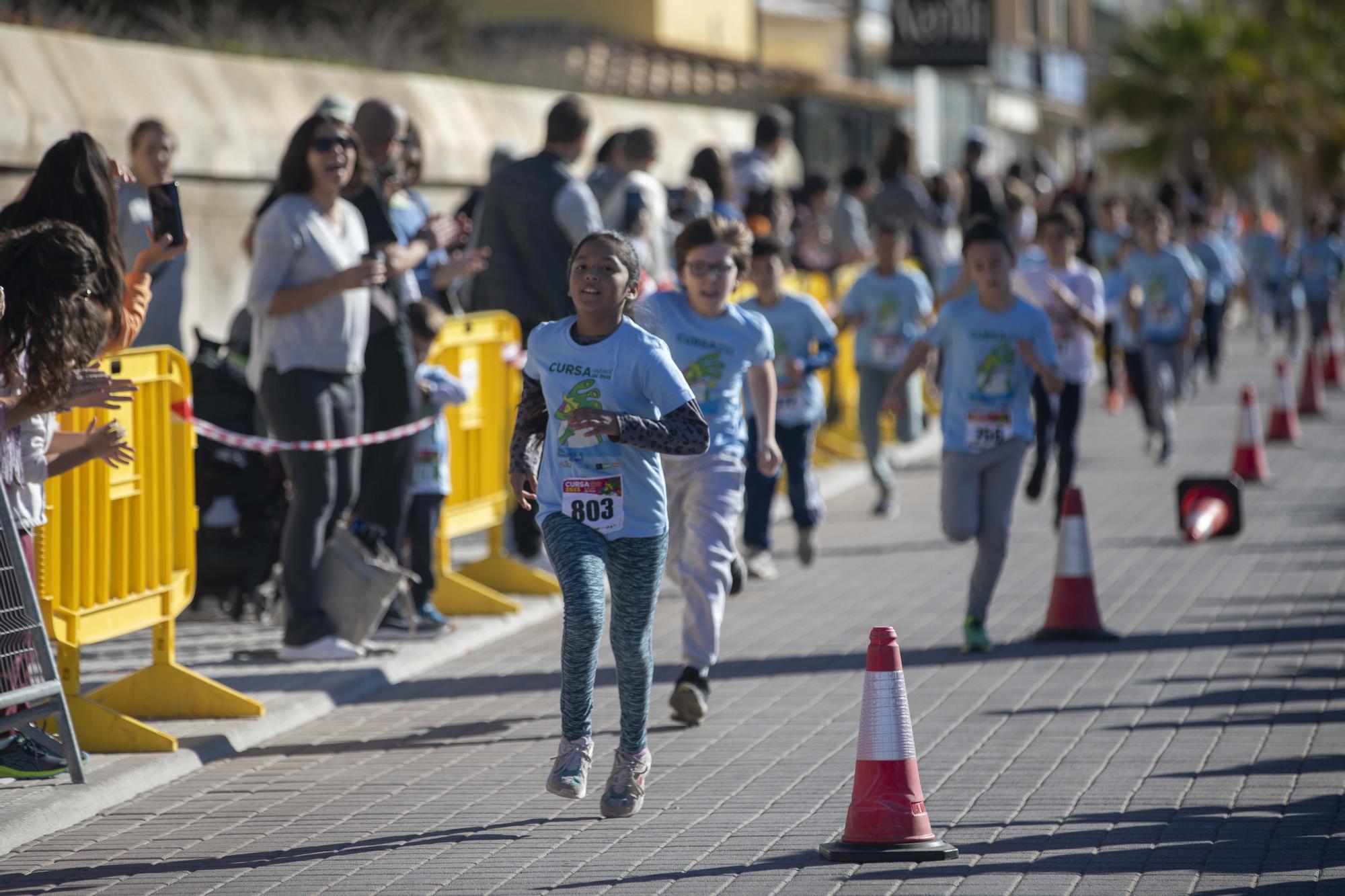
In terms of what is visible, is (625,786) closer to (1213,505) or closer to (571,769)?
(571,769)

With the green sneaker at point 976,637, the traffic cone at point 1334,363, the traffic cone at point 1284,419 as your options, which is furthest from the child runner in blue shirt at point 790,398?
the traffic cone at point 1334,363

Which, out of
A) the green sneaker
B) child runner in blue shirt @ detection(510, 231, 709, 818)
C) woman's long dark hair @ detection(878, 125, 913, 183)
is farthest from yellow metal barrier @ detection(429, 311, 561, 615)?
woman's long dark hair @ detection(878, 125, 913, 183)

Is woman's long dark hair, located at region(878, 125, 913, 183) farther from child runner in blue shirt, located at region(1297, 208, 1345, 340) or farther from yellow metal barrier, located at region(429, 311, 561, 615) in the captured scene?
yellow metal barrier, located at region(429, 311, 561, 615)

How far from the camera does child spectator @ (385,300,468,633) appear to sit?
33.1 ft

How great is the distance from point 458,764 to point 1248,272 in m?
24.6

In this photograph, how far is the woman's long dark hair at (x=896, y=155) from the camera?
1891cm

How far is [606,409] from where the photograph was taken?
21.8 ft

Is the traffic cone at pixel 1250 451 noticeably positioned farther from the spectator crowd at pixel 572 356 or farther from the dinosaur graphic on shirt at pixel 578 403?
the dinosaur graphic on shirt at pixel 578 403

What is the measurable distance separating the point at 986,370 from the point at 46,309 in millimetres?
4376

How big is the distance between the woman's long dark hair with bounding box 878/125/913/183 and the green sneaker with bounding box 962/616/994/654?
9.90 metres

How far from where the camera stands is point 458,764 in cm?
751

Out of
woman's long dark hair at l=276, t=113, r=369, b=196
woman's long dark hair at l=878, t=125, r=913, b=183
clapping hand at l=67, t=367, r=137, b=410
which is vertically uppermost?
woman's long dark hair at l=878, t=125, r=913, b=183

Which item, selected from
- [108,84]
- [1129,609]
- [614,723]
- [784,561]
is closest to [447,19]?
[108,84]

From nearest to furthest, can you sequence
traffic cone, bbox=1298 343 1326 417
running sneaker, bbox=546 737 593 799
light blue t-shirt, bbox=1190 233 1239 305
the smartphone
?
1. running sneaker, bbox=546 737 593 799
2. the smartphone
3. traffic cone, bbox=1298 343 1326 417
4. light blue t-shirt, bbox=1190 233 1239 305
